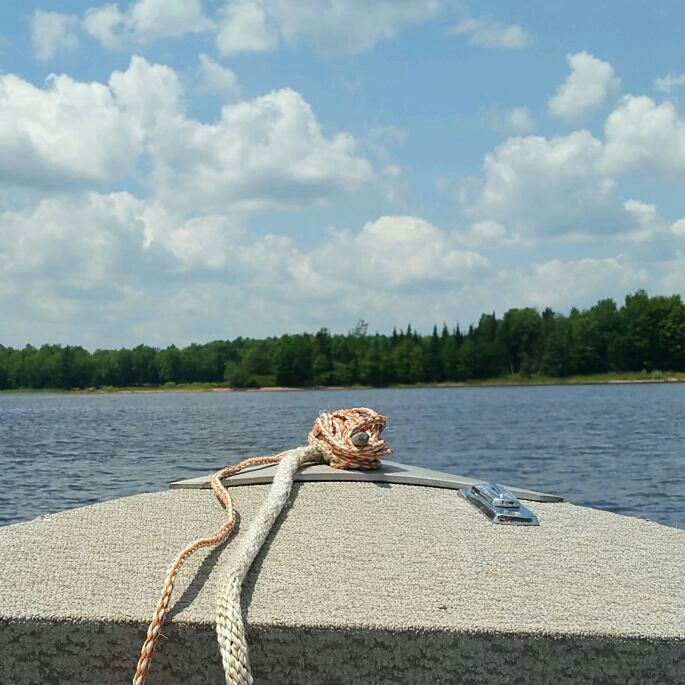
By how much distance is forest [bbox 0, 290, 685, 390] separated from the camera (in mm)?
111000

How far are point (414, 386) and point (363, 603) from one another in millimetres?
120018

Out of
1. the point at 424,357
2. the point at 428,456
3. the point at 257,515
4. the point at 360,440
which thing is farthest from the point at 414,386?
the point at 257,515

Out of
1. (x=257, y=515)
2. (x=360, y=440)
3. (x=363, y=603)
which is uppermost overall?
(x=360, y=440)

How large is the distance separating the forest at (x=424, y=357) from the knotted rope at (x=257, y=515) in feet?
357

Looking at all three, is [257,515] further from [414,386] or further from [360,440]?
[414,386]

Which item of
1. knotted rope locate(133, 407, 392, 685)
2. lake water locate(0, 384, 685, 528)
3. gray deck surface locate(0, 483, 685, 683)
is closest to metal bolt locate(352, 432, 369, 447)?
knotted rope locate(133, 407, 392, 685)

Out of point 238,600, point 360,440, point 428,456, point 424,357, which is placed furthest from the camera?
point 424,357

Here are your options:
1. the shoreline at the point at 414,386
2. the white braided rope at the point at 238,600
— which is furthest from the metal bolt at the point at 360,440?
the shoreline at the point at 414,386

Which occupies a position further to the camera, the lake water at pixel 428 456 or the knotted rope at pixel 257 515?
the lake water at pixel 428 456

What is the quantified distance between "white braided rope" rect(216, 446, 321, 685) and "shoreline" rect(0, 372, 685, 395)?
10871 cm

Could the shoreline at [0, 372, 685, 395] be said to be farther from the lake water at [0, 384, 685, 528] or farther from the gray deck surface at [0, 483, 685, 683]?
the gray deck surface at [0, 483, 685, 683]

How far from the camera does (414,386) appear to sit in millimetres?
121938

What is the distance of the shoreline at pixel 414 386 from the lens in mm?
108625

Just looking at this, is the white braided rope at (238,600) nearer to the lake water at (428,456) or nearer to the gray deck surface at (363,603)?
the gray deck surface at (363,603)
